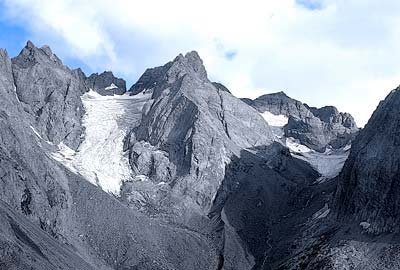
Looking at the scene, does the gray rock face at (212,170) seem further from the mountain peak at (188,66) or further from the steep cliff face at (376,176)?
the steep cliff face at (376,176)

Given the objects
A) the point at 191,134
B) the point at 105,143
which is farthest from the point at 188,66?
the point at 105,143

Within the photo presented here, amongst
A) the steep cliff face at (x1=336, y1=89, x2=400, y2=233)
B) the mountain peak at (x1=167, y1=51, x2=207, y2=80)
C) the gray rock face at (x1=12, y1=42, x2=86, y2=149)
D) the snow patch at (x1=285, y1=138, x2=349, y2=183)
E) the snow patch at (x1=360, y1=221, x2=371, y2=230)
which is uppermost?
the mountain peak at (x1=167, y1=51, x2=207, y2=80)

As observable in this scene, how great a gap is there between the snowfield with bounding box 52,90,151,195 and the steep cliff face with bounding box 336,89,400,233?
47.7 metres

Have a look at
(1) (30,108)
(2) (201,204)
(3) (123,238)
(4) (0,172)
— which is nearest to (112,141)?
(1) (30,108)

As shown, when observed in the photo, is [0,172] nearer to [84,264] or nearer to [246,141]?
[84,264]

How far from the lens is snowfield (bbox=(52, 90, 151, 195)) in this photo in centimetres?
13175

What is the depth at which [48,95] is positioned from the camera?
152 meters

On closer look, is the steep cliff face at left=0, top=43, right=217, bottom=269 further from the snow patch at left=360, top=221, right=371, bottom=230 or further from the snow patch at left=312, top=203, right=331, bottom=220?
the snow patch at left=360, top=221, right=371, bottom=230

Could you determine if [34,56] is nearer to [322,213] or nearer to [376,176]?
[322,213]

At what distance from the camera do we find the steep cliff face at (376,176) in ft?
308

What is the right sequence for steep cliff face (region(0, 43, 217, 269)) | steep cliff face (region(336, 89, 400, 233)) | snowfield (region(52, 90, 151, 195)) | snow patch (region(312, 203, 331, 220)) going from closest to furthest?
1. steep cliff face (region(0, 43, 217, 269))
2. steep cliff face (region(336, 89, 400, 233))
3. snow patch (region(312, 203, 331, 220))
4. snowfield (region(52, 90, 151, 195))

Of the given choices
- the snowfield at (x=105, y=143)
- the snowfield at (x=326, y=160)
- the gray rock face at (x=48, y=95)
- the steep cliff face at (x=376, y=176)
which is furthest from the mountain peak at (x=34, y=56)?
the steep cliff face at (x=376, y=176)

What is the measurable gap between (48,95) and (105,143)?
18.4 metres

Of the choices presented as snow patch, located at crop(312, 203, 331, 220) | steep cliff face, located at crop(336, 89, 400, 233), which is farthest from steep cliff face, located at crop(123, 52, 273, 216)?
steep cliff face, located at crop(336, 89, 400, 233)
